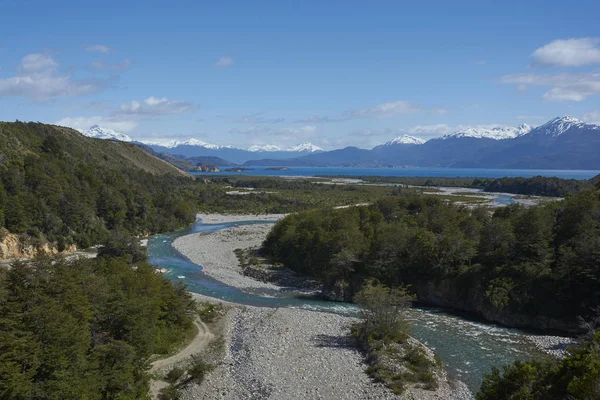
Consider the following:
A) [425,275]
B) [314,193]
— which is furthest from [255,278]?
[314,193]

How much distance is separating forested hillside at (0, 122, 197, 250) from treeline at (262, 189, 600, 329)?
36.7m

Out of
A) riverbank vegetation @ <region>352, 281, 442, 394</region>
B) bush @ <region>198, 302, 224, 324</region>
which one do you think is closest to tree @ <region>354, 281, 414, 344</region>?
riverbank vegetation @ <region>352, 281, 442, 394</region>

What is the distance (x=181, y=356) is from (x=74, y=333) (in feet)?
36.4

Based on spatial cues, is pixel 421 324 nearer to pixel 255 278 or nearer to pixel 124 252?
pixel 255 278

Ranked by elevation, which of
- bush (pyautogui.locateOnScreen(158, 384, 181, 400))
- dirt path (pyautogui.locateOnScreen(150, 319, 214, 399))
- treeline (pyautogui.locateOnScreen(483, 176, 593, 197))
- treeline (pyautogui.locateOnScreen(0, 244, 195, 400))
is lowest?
dirt path (pyautogui.locateOnScreen(150, 319, 214, 399))

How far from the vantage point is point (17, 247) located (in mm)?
58562

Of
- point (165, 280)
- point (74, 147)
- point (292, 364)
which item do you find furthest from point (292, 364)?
point (74, 147)

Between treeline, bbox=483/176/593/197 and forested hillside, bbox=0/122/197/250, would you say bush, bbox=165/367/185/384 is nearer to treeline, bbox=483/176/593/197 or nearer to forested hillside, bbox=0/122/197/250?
forested hillside, bbox=0/122/197/250

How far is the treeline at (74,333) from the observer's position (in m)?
18.8

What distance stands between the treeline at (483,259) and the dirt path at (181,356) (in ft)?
47.6

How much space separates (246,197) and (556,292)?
11332 cm

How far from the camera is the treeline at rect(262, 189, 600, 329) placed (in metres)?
35.3

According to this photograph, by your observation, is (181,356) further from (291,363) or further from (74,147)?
(74,147)

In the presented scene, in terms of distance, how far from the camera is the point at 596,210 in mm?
40156
